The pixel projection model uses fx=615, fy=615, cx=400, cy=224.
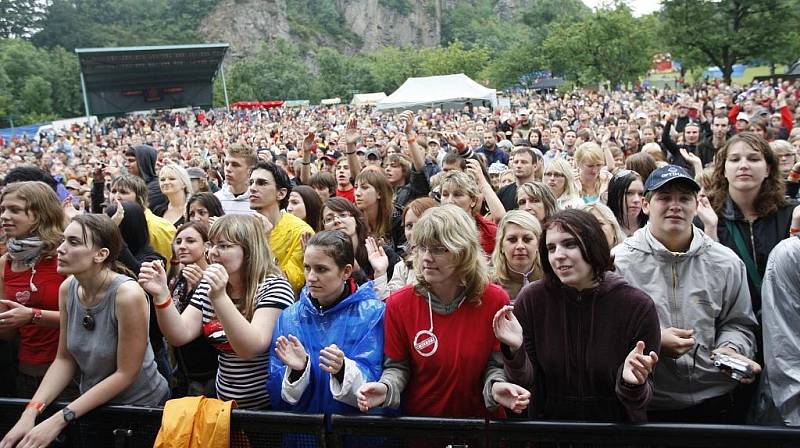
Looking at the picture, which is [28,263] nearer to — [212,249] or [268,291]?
[212,249]

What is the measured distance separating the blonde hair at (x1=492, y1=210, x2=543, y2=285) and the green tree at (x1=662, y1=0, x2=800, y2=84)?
36.0 meters

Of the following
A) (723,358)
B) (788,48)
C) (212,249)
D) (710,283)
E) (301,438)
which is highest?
(788,48)

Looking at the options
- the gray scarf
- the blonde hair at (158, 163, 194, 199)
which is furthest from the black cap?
the blonde hair at (158, 163, 194, 199)

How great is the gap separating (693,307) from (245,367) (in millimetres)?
2112

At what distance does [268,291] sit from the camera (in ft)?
10.2

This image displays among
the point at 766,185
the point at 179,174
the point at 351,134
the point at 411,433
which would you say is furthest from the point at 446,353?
the point at 351,134

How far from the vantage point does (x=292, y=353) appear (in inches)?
101

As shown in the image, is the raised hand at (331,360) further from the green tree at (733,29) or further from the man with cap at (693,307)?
the green tree at (733,29)

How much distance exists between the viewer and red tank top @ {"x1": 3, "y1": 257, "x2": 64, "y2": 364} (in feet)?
11.7

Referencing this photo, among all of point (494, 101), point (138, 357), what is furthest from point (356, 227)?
point (494, 101)

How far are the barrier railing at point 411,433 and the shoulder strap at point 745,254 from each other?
47.4 inches

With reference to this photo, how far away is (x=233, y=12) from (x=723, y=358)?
116604mm

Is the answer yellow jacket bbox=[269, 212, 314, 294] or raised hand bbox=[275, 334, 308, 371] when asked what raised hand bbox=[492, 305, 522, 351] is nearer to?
raised hand bbox=[275, 334, 308, 371]

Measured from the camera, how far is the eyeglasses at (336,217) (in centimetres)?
440
